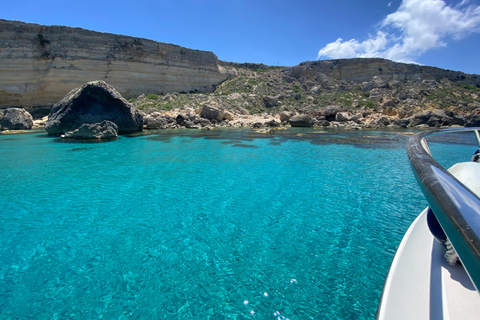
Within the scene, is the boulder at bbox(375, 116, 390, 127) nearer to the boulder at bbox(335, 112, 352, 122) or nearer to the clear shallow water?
the boulder at bbox(335, 112, 352, 122)

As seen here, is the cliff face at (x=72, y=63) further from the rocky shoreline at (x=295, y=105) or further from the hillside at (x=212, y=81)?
the rocky shoreline at (x=295, y=105)

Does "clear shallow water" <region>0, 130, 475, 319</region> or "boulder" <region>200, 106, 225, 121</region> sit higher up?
"boulder" <region>200, 106, 225, 121</region>

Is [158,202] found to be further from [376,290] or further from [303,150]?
[303,150]

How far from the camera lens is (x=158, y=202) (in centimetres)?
588

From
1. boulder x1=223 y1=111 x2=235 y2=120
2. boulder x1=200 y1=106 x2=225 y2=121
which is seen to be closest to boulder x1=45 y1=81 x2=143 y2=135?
boulder x1=200 y1=106 x2=225 y2=121

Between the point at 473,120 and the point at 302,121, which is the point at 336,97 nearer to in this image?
the point at 302,121

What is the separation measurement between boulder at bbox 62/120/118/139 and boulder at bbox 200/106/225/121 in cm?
1282

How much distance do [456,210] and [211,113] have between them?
2878 cm

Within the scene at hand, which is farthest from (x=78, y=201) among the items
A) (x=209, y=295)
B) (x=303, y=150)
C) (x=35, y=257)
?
(x=303, y=150)

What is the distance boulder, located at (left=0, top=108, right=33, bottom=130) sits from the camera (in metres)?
23.0

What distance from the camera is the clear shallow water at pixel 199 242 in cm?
276

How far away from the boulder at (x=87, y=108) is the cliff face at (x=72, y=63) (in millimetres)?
15821

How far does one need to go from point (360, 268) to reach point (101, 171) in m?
8.68

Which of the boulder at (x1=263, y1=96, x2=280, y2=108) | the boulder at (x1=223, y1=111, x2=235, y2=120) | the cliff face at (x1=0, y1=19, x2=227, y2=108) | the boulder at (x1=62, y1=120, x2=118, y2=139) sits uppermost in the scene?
the cliff face at (x1=0, y1=19, x2=227, y2=108)
